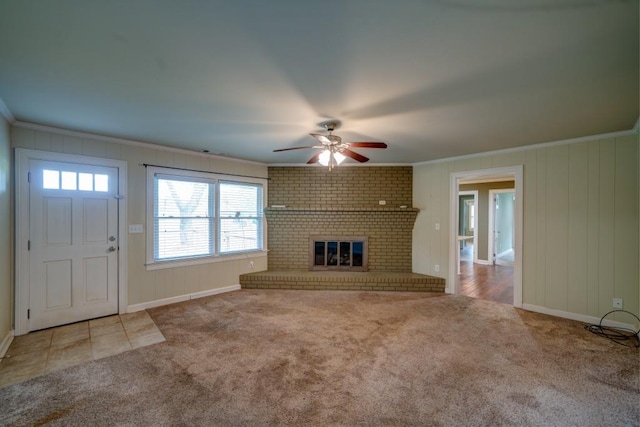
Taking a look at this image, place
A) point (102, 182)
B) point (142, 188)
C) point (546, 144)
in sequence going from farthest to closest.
→ point (142, 188), point (546, 144), point (102, 182)

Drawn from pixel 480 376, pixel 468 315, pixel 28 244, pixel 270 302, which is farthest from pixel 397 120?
pixel 28 244

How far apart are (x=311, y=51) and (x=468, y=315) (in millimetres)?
3701

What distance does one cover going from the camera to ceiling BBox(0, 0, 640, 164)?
139 centimetres

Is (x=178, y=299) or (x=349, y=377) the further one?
(x=178, y=299)

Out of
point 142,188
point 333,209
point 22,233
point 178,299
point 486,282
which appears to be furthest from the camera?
point 486,282

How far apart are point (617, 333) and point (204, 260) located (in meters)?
5.46

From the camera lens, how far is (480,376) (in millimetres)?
2330

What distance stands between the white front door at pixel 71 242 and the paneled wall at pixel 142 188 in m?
0.19

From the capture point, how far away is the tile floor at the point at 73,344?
2.45m

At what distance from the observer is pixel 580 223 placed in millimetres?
3570

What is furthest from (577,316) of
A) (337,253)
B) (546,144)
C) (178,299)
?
(178,299)

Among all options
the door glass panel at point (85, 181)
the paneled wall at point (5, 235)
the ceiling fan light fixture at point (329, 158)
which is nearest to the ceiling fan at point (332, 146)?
the ceiling fan light fixture at point (329, 158)

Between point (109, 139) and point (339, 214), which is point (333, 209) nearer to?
point (339, 214)

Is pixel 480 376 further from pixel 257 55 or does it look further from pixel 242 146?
pixel 242 146
